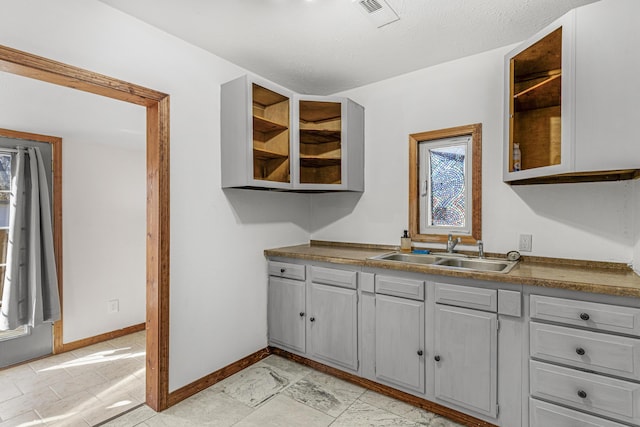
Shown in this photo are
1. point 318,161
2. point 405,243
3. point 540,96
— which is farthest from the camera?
point 318,161

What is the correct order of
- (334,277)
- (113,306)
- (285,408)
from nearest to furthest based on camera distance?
1. (285,408)
2. (334,277)
3. (113,306)

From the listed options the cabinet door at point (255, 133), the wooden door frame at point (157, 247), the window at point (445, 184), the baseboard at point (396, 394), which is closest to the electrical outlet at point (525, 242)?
the window at point (445, 184)

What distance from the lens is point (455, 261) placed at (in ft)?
7.73

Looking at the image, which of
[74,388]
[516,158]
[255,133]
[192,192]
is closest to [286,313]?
[192,192]

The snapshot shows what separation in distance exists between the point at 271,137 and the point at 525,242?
2.11 m

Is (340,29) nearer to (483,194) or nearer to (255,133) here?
(255,133)

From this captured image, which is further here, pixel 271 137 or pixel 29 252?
pixel 29 252

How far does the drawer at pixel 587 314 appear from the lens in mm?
1471

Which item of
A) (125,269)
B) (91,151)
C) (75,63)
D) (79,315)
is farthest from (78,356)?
(75,63)

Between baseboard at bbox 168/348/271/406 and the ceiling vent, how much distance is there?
8.81ft

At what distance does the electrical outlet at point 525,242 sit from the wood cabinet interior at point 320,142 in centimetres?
148

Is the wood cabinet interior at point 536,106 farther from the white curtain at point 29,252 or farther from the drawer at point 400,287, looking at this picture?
the white curtain at point 29,252

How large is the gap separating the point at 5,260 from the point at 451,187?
13.3ft

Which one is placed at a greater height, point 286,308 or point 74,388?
point 286,308
